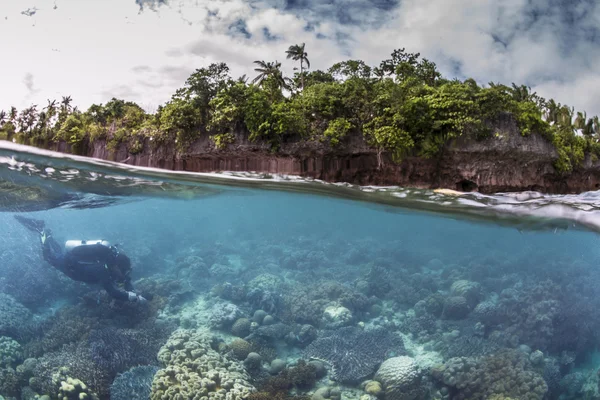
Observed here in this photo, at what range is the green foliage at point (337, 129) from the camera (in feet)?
32.2

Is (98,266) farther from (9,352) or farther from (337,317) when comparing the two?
(337,317)

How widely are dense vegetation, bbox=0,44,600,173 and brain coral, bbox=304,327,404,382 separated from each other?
5.72 meters

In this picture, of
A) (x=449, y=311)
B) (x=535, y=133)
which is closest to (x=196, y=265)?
(x=449, y=311)

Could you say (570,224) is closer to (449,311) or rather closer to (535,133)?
(449,311)

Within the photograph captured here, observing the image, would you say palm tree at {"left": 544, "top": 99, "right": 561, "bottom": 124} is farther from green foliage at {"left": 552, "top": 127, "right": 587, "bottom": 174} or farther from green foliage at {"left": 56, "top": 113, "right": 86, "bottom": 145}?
green foliage at {"left": 56, "top": 113, "right": 86, "bottom": 145}

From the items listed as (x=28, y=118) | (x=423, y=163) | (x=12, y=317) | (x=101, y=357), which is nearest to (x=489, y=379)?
(x=423, y=163)

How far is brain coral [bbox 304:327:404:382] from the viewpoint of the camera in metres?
10.4

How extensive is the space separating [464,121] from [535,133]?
2328 millimetres

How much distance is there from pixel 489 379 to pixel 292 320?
6.15 metres

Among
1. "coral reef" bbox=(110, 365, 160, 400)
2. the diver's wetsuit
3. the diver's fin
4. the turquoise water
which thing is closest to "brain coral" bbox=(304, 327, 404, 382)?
the turquoise water

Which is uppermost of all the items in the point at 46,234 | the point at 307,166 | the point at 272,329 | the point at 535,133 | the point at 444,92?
the point at 444,92

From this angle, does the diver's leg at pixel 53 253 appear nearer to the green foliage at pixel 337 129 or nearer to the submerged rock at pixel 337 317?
the submerged rock at pixel 337 317

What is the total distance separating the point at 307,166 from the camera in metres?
10.8

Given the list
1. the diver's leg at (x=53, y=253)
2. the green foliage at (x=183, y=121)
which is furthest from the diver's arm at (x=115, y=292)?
the green foliage at (x=183, y=121)
